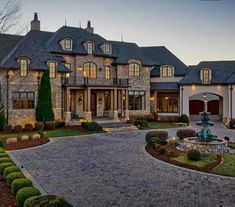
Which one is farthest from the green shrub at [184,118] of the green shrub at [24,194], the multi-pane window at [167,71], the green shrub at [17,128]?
the green shrub at [24,194]

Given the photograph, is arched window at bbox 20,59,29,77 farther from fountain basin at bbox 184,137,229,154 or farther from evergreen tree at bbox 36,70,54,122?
fountain basin at bbox 184,137,229,154

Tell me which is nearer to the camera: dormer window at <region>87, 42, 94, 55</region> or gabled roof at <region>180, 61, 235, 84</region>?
dormer window at <region>87, 42, 94, 55</region>

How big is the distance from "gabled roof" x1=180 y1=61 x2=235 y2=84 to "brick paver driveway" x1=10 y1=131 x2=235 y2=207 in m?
20.4

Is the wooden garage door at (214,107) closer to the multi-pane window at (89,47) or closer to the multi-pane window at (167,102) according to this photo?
the multi-pane window at (167,102)

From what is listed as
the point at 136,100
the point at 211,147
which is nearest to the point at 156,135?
the point at 211,147

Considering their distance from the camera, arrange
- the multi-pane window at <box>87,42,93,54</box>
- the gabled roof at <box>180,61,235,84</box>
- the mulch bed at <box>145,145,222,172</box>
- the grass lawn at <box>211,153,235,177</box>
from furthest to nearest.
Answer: the gabled roof at <box>180,61,235,84</box> → the multi-pane window at <box>87,42,93,54</box> → the mulch bed at <box>145,145,222,172</box> → the grass lawn at <box>211,153,235,177</box>

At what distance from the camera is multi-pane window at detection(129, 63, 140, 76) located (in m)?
35.5

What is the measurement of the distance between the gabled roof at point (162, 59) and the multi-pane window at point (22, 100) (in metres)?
16.0

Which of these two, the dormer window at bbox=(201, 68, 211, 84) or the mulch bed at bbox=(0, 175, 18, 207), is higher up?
the dormer window at bbox=(201, 68, 211, 84)

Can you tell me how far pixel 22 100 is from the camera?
94.1ft

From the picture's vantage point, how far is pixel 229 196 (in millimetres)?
9750

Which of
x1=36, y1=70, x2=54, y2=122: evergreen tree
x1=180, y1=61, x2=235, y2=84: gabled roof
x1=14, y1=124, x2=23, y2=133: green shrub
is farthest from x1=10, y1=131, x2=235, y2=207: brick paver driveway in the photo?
x1=180, y1=61, x2=235, y2=84: gabled roof

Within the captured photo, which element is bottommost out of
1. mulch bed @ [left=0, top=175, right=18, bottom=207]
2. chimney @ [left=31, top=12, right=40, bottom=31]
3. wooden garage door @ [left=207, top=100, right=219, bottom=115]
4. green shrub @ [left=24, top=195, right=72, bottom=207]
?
mulch bed @ [left=0, top=175, right=18, bottom=207]

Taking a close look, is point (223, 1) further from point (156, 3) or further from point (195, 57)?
point (195, 57)
